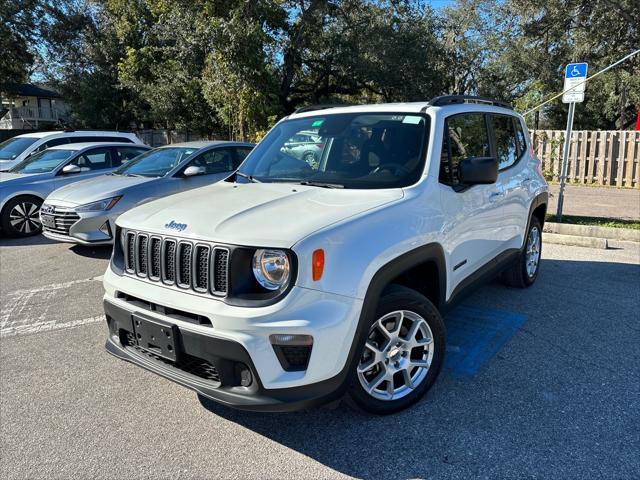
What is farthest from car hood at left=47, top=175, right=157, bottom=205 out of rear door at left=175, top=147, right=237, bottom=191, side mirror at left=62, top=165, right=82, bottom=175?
side mirror at left=62, top=165, right=82, bottom=175

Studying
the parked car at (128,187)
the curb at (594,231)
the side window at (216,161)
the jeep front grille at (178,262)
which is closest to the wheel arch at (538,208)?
the curb at (594,231)

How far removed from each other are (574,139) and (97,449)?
15628 mm

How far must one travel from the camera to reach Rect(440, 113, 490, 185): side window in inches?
141

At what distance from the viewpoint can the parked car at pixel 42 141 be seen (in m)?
11.1

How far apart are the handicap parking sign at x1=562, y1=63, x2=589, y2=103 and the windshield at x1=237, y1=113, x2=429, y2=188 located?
18.1ft

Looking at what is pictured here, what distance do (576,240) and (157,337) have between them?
6.85 meters

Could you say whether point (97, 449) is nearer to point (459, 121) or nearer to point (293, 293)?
point (293, 293)

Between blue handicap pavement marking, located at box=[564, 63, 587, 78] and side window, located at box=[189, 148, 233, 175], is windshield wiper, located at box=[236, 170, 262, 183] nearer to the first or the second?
side window, located at box=[189, 148, 233, 175]

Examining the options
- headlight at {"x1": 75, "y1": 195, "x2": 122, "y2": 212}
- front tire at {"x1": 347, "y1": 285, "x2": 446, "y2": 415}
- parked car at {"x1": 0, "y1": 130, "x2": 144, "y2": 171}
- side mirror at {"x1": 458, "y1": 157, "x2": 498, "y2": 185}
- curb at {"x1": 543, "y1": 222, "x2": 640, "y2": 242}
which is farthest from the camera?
parked car at {"x1": 0, "y1": 130, "x2": 144, "y2": 171}

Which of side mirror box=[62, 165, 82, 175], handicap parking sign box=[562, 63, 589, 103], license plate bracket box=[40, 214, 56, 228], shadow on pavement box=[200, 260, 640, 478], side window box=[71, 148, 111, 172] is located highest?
handicap parking sign box=[562, 63, 589, 103]

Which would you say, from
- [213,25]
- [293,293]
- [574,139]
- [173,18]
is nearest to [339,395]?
[293,293]

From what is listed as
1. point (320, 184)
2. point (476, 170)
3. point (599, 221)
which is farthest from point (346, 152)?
point (599, 221)

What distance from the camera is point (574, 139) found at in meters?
15.0

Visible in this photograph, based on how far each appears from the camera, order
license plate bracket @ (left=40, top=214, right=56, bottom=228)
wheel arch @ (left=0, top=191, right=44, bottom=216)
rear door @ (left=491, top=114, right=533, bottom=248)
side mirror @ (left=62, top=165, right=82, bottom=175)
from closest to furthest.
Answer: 1. rear door @ (left=491, top=114, right=533, bottom=248)
2. license plate bracket @ (left=40, top=214, right=56, bottom=228)
3. wheel arch @ (left=0, top=191, right=44, bottom=216)
4. side mirror @ (left=62, top=165, right=82, bottom=175)
